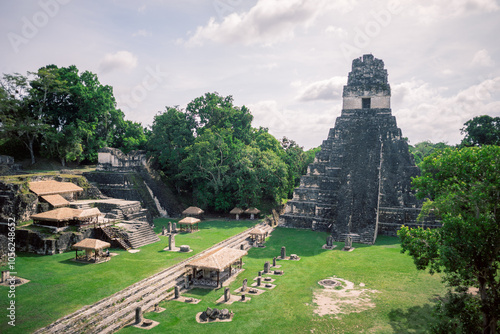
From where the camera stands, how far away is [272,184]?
31797 millimetres

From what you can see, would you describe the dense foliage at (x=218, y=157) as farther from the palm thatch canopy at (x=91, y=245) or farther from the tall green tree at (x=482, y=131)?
the tall green tree at (x=482, y=131)

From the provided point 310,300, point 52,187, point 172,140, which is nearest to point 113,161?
point 172,140

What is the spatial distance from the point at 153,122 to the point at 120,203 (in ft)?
46.7

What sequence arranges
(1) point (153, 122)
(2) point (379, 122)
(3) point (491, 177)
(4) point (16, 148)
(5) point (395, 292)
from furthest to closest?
(1) point (153, 122), (4) point (16, 148), (2) point (379, 122), (5) point (395, 292), (3) point (491, 177)

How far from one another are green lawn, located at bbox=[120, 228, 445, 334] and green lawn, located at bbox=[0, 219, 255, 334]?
287 cm

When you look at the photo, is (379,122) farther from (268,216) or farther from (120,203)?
(120,203)

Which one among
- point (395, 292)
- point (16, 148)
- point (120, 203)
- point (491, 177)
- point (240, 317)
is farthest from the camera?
point (16, 148)

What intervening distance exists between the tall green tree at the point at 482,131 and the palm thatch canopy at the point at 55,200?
38.5m

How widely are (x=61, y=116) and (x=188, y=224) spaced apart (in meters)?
20.2

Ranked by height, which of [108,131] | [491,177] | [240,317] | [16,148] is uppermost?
[108,131]

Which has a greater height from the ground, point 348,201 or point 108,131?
point 108,131

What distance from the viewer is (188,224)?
83.3 feet

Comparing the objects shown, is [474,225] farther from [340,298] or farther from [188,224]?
[188,224]

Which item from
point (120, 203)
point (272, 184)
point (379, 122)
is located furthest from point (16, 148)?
point (379, 122)
